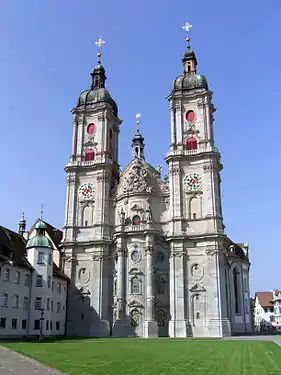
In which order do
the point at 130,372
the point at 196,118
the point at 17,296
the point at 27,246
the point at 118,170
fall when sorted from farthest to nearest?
the point at 118,170 < the point at 196,118 < the point at 27,246 < the point at 17,296 < the point at 130,372

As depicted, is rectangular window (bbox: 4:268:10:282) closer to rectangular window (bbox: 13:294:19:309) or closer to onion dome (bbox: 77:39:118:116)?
rectangular window (bbox: 13:294:19:309)

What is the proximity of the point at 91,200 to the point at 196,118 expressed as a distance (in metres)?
21.6

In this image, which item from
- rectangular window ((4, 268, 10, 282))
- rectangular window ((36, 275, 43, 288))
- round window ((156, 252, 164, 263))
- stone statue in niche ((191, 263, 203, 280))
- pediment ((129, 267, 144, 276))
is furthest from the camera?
round window ((156, 252, 164, 263))

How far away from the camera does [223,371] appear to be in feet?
57.9

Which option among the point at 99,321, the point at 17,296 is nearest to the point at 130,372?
the point at 17,296

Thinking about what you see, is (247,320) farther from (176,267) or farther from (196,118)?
(196,118)

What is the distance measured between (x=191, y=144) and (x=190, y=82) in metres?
11.1

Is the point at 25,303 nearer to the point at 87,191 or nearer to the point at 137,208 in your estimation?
the point at 137,208

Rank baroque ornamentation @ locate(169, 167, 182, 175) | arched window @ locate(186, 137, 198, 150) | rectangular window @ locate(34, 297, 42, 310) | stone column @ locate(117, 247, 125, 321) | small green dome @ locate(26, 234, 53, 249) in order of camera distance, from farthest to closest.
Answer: arched window @ locate(186, 137, 198, 150) < baroque ornamentation @ locate(169, 167, 182, 175) < stone column @ locate(117, 247, 125, 321) < small green dome @ locate(26, 234, 53, 249) < rectangular window @ locate(34, 297, 42, 310)

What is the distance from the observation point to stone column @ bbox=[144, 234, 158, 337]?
6009cm

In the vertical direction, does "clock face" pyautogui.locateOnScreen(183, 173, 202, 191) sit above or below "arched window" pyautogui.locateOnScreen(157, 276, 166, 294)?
above

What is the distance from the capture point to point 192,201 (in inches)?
2608

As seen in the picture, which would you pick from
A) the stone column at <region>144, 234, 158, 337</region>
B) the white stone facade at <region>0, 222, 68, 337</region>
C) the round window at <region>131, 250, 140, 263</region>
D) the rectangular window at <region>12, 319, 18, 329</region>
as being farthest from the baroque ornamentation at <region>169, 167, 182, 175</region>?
the rectangular window at <region>12, 319, 18, 329</region>

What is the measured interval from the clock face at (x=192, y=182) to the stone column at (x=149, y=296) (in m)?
9.70
